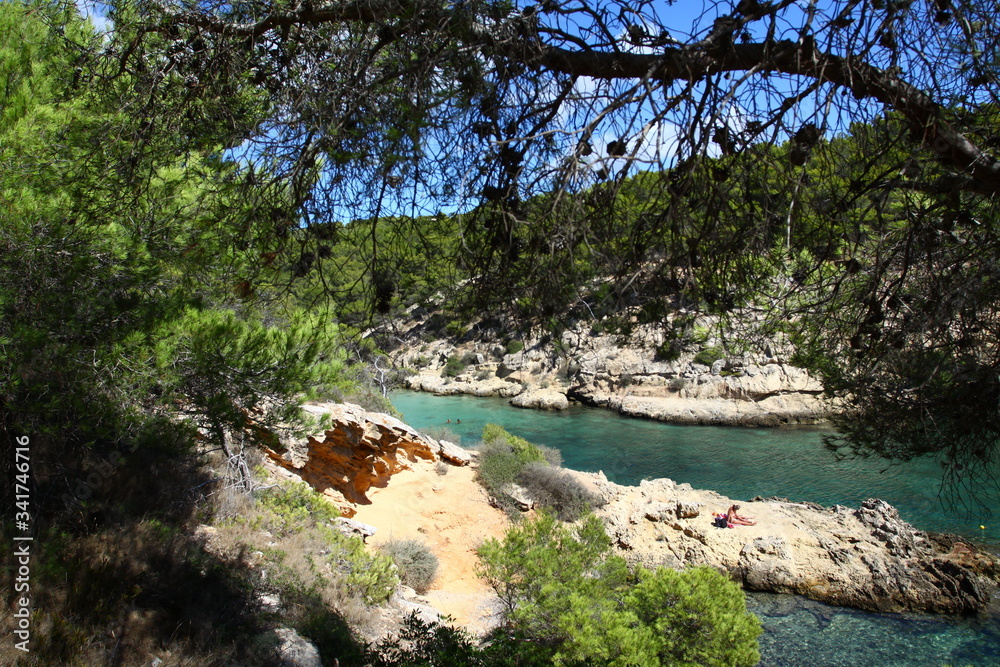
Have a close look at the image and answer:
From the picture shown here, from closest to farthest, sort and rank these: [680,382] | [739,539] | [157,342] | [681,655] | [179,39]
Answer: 1. [179,39]
2. [157,342]
3. [681,655]
4. [739,539]
5. [680,382]

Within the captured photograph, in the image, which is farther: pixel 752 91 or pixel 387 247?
pixel 387 247

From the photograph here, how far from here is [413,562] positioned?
937cm

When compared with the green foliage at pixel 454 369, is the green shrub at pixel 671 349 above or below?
above

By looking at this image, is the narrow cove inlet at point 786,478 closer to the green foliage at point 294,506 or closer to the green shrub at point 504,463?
the green shrub at point 504,463

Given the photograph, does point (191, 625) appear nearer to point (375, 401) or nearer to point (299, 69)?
point (299, 69)

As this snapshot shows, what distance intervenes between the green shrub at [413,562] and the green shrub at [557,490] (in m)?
3.65

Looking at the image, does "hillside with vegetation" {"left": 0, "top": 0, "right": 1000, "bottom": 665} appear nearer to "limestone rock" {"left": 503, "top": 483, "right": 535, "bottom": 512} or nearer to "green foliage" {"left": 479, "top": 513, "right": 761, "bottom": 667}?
"green foliage" {"left": 479, "top": 513, "right": 761, "bottom": 667}

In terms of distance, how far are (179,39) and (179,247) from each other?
7.35 ft

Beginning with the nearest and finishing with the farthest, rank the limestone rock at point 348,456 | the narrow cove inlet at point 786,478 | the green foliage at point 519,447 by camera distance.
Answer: the narrow cove inlet at point 786,478 < the limestone rock at point 348,456 < the green foliage at point 519,447

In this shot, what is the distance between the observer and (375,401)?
49.3ft

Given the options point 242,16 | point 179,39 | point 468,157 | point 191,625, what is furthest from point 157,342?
point 468,157

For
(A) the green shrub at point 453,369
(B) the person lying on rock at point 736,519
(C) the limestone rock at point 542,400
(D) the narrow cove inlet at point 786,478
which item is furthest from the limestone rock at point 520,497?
(A) the green shrub at point 453,369

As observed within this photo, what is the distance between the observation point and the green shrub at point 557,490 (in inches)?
507

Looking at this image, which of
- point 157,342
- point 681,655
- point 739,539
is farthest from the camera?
point 739,539
